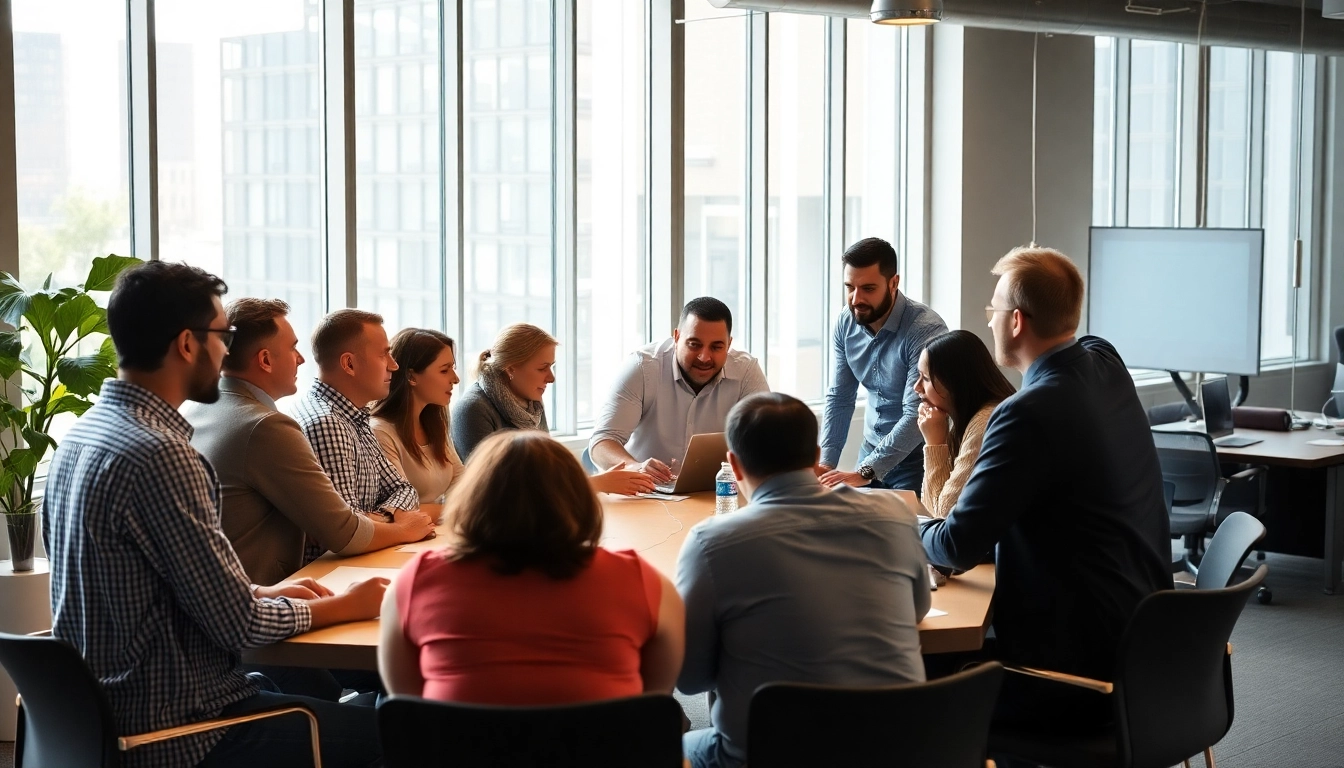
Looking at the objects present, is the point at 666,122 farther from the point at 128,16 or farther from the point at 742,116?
the point at 128,16

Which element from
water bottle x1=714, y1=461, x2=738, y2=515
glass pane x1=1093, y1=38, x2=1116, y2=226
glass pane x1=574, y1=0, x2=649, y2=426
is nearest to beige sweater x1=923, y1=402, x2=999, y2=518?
water bottle x1=714, y1=461, x2=738, y2=515

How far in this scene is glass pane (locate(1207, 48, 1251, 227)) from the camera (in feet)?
35.3

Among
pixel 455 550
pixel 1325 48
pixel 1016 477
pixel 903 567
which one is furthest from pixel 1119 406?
pixel 1325 48

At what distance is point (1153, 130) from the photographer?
33.4 feet

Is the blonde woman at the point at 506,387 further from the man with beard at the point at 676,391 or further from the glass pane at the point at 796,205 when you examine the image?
the glass pane at the point at 796,205

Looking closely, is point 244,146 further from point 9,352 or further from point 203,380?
point 203,380

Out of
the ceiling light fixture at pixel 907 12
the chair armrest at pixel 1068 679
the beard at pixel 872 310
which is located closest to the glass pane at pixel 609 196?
the beard at pixel 872 310

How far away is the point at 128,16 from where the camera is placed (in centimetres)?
520

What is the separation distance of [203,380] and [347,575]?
77 cm

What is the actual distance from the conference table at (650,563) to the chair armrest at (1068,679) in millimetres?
125

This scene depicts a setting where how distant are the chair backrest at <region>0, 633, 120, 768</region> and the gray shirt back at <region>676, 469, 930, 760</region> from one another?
41.1 inches

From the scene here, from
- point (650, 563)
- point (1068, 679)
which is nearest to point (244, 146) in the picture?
point (650, 563)

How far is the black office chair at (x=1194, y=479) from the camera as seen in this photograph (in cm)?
586

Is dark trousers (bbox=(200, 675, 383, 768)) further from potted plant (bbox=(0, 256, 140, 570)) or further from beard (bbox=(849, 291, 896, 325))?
beard (bbox=(849, 291, 896, 325))
